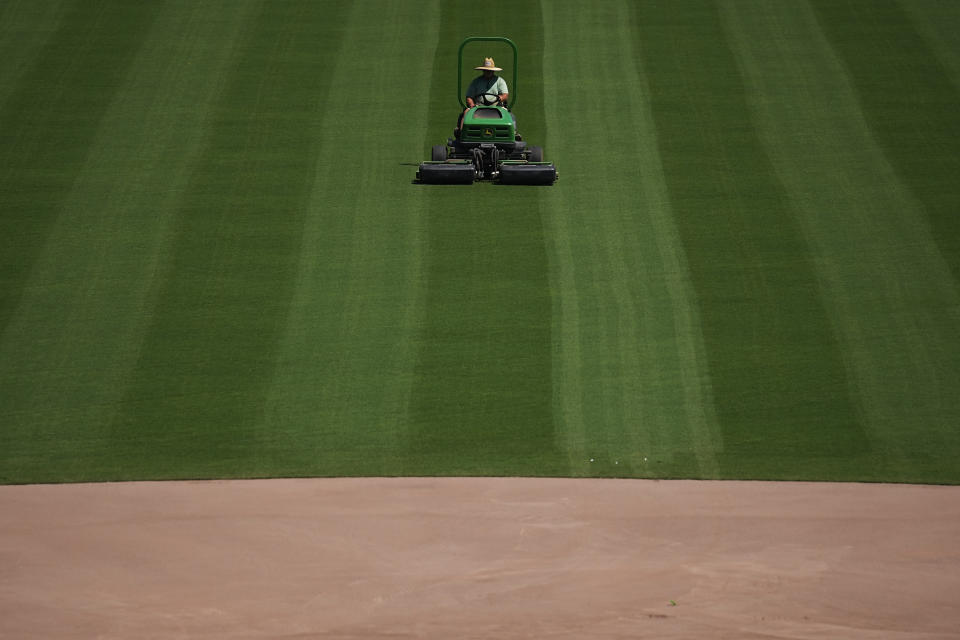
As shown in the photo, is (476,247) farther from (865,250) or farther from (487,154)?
(865,250)

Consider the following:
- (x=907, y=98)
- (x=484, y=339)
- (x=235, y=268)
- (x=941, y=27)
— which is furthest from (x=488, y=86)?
(x=941, y=27)

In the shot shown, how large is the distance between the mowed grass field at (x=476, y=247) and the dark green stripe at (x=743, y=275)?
0.06 m

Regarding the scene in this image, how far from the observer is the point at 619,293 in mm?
19484

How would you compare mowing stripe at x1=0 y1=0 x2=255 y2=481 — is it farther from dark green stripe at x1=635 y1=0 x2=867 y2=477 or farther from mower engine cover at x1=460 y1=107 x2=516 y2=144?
dark green stripe at x1=635 y1=0 x2=867 y2=477

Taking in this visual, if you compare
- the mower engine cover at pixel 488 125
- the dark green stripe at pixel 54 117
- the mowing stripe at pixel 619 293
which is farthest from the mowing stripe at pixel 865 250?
the dark green stripe at pixel 54 117

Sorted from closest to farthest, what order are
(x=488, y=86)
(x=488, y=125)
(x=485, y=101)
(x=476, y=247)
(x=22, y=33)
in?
(x=476, y=247), (x=488, y=125), (x=485, y=101), (x=488, y=86), (x=22, y=33)

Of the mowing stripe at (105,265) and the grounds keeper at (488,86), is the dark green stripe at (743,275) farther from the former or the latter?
the mowing stripe at (105,265)

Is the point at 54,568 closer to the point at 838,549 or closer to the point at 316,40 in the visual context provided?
the point at 838,549

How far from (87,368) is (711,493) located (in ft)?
28.4

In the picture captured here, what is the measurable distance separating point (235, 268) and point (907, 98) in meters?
14.1

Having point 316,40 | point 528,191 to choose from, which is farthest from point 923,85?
point 316,40

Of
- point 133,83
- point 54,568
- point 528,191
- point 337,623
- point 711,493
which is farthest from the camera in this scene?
point 133,83

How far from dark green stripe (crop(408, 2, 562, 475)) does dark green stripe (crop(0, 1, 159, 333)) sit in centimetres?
626

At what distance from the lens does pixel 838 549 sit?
13.5 metres
